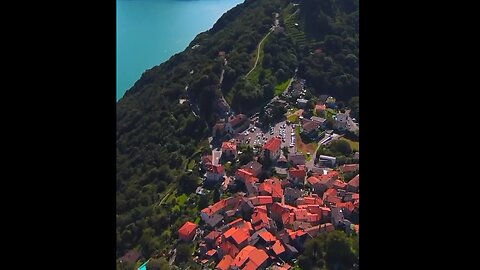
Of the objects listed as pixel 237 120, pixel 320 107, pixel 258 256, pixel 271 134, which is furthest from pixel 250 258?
pixel 320 107

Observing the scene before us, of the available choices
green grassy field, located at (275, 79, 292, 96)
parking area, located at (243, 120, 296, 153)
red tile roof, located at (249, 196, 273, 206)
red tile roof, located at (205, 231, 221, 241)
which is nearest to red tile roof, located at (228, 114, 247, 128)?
parking area, located at (243, 120, 296, 153)

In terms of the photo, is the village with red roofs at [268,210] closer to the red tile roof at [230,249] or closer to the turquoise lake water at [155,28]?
the red tile roof at [230,249]

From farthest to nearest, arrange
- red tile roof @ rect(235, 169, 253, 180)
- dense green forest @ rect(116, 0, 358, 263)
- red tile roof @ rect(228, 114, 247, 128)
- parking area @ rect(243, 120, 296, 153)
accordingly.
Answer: red tile roof @ rect(228, 114, 247, 128), parking area @ rect(243, 120, 296, 153), red tile roof @ rect(235, 169, 253, 180), dense green forest @ rect(116, 0, 358, 263)

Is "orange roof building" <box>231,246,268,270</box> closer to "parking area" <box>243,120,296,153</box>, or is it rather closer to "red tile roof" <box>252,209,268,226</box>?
"red tile roof" <box>252,209,268,226</box>

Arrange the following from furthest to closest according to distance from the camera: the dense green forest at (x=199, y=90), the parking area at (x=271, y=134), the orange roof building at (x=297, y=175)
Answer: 1. the parking area at (x=271, y=134)
2. the orange roof building at (x=297, y=175)
3. the dense green forest at (x=199, y=90)

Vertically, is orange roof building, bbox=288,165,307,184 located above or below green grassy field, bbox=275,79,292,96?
below

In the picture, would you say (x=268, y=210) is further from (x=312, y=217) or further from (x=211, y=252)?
(x=211, y=252)

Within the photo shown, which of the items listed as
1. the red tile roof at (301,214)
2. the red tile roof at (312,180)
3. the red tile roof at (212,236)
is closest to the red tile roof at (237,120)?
the red tile roof at (312,180)

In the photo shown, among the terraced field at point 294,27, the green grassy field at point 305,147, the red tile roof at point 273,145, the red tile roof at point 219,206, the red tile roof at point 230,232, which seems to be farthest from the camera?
the terraced field at point 294,27
